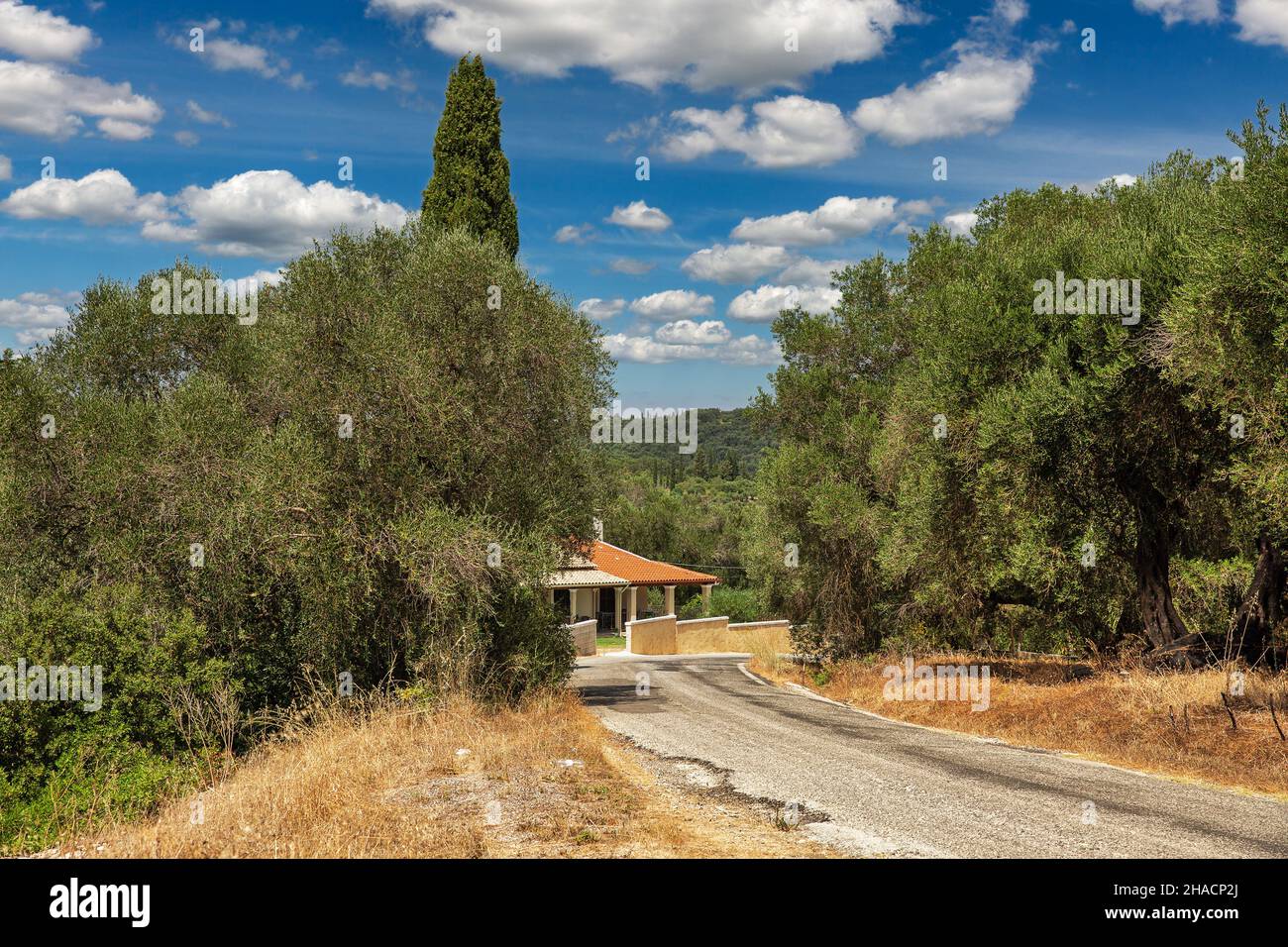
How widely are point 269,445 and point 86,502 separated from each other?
13.9ft

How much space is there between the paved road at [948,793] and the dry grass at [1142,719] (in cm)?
73

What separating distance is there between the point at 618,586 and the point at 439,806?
44.2 metres

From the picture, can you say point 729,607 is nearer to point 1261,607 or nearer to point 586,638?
point 586,638

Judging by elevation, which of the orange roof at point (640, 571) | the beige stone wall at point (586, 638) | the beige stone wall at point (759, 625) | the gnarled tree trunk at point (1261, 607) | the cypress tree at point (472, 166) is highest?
the cypress tree at point (472, 166)

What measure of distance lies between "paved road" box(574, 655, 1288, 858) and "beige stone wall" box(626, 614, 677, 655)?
2280cm

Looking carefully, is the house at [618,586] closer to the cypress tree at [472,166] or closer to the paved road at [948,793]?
the cypress tree at [472,166]

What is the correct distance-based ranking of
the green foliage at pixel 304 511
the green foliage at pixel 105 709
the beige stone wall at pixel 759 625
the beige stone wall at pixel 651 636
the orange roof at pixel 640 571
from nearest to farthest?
the green foliage at pixel 105 709 < the green foliage at pixel 304 511 < the beige stone wall at pixel 651 636 < the beige stone wall at pixel 759 625 < the orange roof at pixel 640 571

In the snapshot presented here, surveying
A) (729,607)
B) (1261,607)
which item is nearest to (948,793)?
(1261,607)

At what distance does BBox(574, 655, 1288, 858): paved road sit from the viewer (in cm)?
812

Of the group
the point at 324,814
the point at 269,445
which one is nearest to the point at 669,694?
the point at 269,445

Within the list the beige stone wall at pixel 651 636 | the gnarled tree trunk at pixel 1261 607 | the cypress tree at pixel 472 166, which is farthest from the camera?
the beige stone wall at pixel 651 636

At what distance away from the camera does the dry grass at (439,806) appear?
7.67m

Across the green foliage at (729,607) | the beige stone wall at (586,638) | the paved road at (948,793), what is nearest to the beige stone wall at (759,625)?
the green foliage at (729,607)

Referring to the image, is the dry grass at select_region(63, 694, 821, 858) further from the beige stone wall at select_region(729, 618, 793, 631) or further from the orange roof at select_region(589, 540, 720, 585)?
the orange roof at select_region(589, 540, 720, 585)
